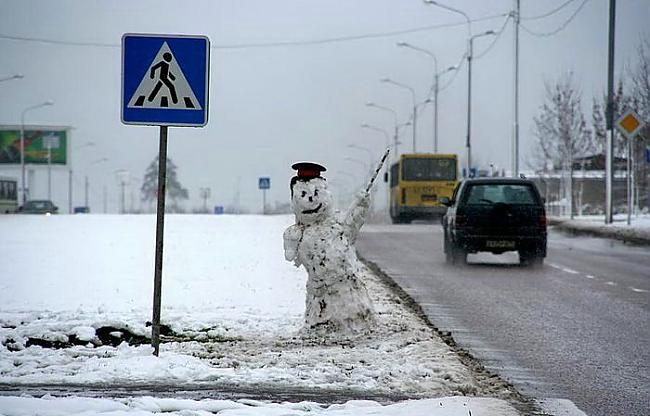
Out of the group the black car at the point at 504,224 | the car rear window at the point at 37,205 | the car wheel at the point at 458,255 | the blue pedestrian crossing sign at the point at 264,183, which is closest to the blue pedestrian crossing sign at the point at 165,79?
the black car at the point at 504,224

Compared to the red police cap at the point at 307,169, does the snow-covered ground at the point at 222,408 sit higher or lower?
lower

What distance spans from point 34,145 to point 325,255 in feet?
293

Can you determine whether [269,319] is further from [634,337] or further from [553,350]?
[634,337]

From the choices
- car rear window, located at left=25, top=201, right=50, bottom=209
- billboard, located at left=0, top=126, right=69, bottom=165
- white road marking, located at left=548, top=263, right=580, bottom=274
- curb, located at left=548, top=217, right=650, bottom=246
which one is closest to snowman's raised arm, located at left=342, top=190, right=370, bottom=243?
white road marking, located at left=548, top=263, right=580, bottom=274

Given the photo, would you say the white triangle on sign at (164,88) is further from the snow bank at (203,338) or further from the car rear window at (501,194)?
the car rear window at (501,194)

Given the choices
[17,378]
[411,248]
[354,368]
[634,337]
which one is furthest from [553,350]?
[411,248]

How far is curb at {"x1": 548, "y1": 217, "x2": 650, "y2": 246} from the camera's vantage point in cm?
3203

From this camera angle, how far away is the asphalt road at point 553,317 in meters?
8.14

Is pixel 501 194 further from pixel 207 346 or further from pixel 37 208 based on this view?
pixel 37 208

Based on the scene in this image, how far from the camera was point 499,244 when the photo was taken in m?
21.0

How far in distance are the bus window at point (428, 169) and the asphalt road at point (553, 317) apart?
88.6ft

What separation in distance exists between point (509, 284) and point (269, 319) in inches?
267

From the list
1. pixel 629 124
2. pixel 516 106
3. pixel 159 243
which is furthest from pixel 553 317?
pixel 516 106

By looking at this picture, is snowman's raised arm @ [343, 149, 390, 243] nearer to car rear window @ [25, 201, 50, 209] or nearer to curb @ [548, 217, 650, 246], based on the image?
curb @ [548, 217, 650, 246]
